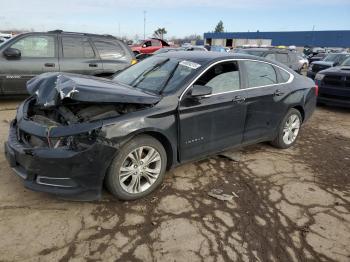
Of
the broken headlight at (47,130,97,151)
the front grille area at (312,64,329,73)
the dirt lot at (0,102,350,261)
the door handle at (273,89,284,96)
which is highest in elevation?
the door handle at (273,89,284,96)

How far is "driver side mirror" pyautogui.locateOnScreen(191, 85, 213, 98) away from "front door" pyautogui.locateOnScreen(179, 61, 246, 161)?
2.9 inches

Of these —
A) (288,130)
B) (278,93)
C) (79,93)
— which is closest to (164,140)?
(79,93)

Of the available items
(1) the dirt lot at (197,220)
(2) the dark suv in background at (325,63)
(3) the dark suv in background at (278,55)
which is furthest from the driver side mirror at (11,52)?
(2) the dark suv in background at (325,63)

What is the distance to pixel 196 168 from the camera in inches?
171

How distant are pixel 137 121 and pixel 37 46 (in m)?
5.25

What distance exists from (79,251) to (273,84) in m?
3.64

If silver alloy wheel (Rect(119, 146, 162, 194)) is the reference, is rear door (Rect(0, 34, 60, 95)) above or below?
above

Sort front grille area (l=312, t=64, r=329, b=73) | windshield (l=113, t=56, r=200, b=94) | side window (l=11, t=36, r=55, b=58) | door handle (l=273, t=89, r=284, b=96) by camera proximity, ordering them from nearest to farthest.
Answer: windshield (l=113, t=56, r=200, b=94) < door handle (l=273, t=89, r=284, b=96) < side window (l=11, t=36, r=55, b=58) < front grille area (l=312, t=64, r=329, b=73)

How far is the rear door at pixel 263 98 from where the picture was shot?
442cm

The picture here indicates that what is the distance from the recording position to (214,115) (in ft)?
12.9

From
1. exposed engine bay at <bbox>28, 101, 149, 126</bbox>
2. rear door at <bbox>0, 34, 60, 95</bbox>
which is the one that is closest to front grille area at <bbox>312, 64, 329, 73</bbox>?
rear door at <bbox>0, 34, 60, 95</bbox>

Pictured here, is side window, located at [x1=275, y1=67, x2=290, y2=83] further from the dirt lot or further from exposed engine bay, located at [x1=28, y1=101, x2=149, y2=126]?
exposed engine bay, located at [x1=28, y1=101, x2=149, y2=126]

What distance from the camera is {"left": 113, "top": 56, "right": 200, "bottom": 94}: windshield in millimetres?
3788

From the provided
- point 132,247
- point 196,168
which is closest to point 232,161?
point 196,168
